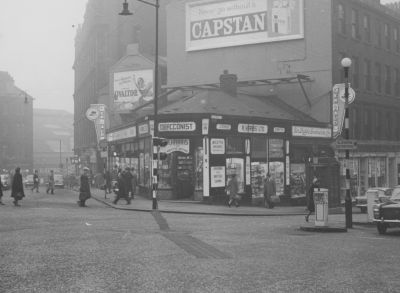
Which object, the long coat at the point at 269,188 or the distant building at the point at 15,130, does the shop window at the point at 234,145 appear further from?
the distant building at the point at 15,130

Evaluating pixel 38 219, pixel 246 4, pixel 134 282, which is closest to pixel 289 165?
pixel 246 4

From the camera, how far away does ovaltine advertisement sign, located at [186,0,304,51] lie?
39.3 m

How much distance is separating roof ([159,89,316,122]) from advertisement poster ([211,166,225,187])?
300 cm

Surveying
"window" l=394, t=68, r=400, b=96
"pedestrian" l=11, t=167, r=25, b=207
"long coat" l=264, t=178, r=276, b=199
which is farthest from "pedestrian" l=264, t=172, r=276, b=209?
"window" l=394, t=68, r=400, b=96

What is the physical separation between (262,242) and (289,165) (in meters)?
19.6

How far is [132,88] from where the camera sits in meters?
50.8

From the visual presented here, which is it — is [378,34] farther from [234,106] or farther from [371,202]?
[371,202]

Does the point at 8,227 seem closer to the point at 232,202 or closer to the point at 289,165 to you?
the point at 232,202

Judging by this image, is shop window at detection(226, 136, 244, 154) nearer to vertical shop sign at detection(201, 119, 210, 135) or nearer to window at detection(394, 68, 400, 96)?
vertical shop sign at detection(201, 119, 210, 135)

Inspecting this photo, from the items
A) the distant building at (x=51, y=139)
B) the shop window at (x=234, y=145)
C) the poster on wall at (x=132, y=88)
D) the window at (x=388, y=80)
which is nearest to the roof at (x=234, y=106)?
the shop window at (x=234, y=145)

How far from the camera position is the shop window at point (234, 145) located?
3075 cm

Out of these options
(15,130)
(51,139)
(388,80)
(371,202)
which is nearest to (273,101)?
(388,80)

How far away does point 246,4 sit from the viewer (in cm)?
4084

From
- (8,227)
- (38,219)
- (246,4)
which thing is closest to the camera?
(8,227)
